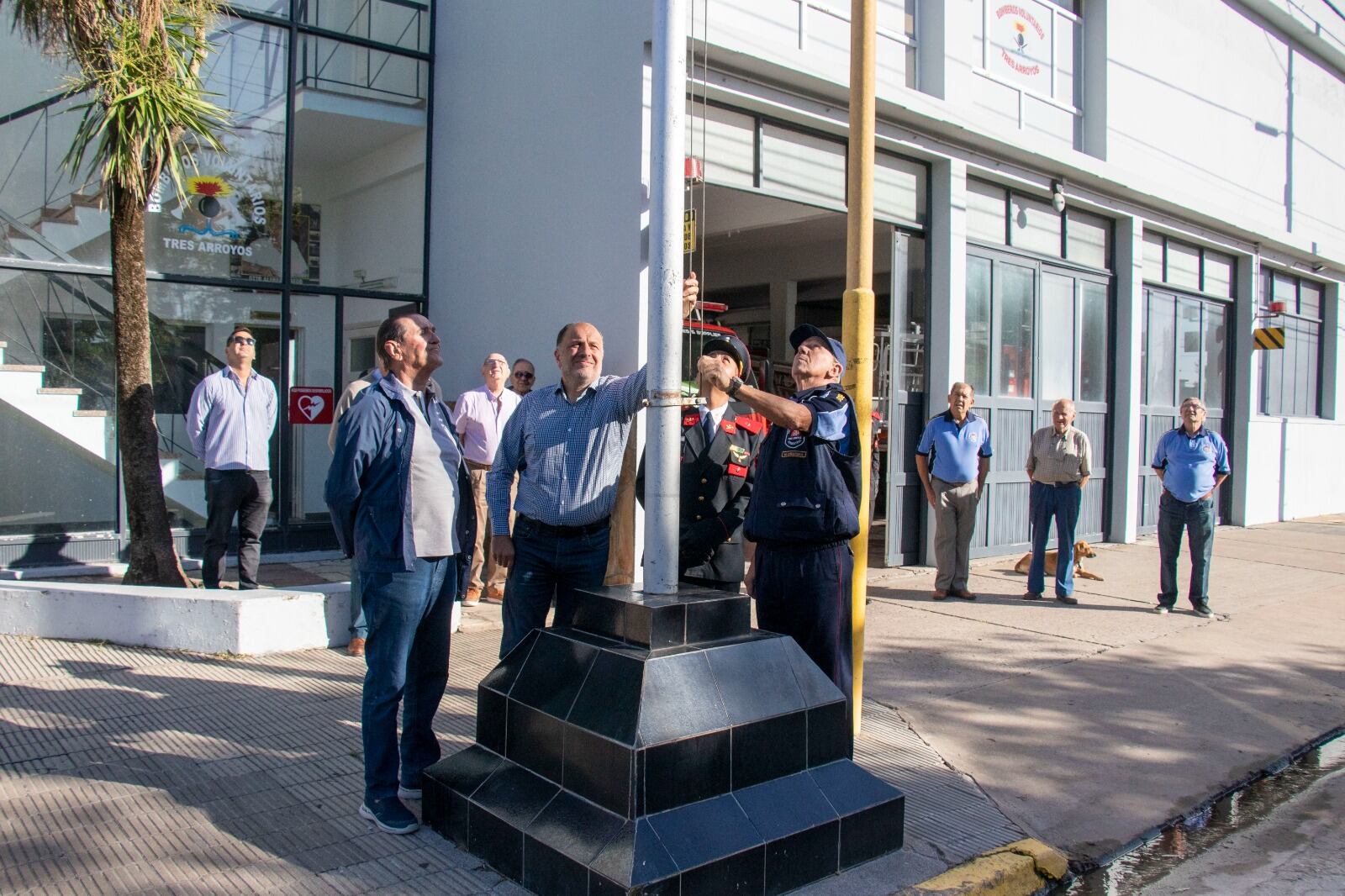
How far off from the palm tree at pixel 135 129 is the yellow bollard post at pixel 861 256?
4.47 metres

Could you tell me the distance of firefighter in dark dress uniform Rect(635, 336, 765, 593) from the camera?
4879 mm

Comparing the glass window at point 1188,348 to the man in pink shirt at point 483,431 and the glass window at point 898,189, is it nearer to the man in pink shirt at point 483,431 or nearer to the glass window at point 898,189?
the glass window at point 898,189

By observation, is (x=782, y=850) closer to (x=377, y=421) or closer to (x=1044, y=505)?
(x=377, y=421)

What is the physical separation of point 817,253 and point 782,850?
43.6 feet

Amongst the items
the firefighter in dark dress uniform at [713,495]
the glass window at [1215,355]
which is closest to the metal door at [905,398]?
the firefighter in dark dress uniform at [713,495]

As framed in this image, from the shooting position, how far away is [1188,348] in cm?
1509

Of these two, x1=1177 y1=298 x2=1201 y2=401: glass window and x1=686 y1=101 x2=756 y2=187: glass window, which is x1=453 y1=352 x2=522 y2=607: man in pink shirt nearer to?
x1=686 y1=101 x2=756 y2=187: glass window

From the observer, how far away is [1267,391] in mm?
17172

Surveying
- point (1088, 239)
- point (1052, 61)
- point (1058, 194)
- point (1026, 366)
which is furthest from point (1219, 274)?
point (1026, 366)

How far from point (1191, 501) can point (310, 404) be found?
312 inches

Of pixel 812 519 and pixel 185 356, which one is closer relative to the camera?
pixel 812 519

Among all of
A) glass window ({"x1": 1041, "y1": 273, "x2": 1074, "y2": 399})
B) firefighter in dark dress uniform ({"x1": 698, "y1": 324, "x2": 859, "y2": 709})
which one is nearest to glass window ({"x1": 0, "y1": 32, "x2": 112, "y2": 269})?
firefighter in dark dress uniform ({"x1": 698, "y1": 324, "x2": 859, "y2": 709})

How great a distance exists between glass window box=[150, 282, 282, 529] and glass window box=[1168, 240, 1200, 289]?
39.8ft

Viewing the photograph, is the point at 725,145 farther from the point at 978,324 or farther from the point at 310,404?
the point at 310,404
